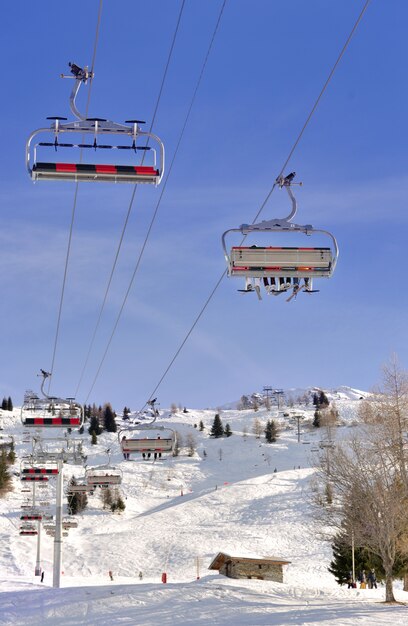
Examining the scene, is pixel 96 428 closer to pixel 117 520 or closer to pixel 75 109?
pixel 117 520

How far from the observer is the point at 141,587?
3347 centimetres

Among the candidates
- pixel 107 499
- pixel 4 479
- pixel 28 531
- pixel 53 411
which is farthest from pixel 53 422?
pixel 4 479

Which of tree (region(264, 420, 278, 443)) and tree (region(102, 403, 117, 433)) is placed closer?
tree (region(264, 420, 278, 443))

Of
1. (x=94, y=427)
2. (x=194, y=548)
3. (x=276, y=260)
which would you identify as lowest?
(x=194, y=548)

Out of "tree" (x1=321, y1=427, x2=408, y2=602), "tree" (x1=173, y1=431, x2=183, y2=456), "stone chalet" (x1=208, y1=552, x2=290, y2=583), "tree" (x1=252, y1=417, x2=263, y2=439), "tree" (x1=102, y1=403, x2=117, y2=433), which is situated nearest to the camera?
"tree" (x1=173, y1=431, x2=183, y2=456)

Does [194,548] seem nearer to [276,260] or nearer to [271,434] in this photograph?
[276,260]

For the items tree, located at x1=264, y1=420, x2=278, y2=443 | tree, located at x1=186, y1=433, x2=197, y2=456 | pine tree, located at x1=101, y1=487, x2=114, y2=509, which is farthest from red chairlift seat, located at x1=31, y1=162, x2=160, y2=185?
tree, located at x1=264, y1=420, x2=278, y2=443

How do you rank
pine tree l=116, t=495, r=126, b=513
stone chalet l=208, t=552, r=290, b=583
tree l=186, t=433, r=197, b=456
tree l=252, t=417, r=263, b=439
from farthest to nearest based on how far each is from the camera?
tree l=252, t=417, r=263, b=439, tree l=186, t=433, r=197, b=456, pine tree l=116, t=495, r=126, b=513, stone chalet l=208, t=552, r=290, b=583

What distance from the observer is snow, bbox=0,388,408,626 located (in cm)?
2862

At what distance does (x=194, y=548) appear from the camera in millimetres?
74750

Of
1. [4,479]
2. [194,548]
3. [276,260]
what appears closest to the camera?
[276,260]

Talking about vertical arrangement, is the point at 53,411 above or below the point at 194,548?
above

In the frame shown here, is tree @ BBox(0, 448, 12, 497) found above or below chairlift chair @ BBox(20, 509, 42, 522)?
above

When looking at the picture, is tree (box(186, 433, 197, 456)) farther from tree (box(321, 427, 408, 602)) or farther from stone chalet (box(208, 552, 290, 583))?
tree (box(321, 427, 408, 602))
